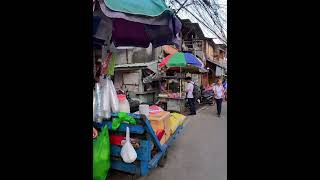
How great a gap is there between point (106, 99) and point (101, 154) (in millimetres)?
732

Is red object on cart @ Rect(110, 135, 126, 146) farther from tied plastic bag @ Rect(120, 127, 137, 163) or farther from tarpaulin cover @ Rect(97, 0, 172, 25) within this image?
tarpaulin cover @ Rect(97, 0, 172, 25)

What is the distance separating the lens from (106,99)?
11.5ft

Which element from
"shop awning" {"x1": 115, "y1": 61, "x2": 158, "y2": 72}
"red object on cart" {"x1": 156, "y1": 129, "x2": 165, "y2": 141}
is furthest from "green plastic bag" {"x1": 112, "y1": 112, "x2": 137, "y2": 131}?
"shop awning" {"x1": 115, "y1": 61, "x2": 158, "y2": 72}

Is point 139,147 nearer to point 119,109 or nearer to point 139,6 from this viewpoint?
point 119,109

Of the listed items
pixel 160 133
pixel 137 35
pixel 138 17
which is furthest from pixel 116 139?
pixel 138 17

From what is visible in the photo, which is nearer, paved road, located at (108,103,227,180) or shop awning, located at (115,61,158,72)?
paved road, located at (108,103,227,180)

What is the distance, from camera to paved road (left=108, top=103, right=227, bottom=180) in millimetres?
4176

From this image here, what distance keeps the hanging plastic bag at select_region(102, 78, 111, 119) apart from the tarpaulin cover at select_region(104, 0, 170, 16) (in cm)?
128

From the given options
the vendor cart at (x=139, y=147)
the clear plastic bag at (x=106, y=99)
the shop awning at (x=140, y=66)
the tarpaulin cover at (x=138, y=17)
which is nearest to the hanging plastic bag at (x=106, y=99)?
the clear plastic bag at (x=106, y=99)

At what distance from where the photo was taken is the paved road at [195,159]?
13.7 feet
